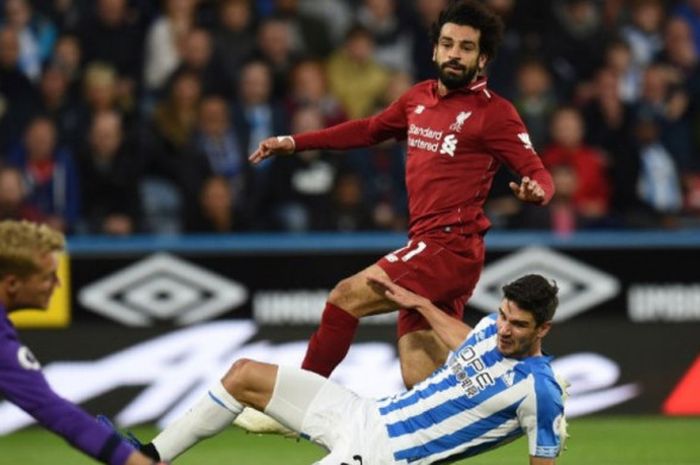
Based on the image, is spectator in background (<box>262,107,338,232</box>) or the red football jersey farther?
spectator in background (<box>262,107,338,232</box>)

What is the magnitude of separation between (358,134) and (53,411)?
2.98m

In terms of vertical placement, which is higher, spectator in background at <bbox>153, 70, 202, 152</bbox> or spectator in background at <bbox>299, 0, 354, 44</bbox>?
spectator in background at <bbox>299, 0, 354, 44</bbox>

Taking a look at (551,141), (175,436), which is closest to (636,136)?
(551,141)

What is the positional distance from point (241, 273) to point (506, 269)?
173 centimetres

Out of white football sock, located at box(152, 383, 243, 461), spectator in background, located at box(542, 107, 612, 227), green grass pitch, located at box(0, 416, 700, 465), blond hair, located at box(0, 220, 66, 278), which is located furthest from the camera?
spectator in background, located at box(542, 107, 612, 227)

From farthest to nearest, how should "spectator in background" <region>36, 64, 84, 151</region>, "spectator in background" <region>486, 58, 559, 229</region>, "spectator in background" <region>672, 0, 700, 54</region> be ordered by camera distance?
"spectator in background" <region>672, 0, 700, 54</region>
"spectator in background" <region>486, 58, 559, 229</region>
"spectator in background" <region>36, 64, 84, 151</region>

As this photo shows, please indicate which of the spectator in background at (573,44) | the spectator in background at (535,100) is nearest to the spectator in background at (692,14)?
the spectator in background at (573,44)

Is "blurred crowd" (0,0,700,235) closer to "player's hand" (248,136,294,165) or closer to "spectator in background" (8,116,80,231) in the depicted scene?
"spectator in background" (8,116,80,231)

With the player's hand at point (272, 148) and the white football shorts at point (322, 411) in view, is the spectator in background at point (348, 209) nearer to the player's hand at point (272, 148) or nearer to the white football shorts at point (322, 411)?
the player's hand at point (272, 148)

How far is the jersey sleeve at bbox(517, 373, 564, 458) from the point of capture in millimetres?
7039

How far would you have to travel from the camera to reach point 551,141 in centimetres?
1327

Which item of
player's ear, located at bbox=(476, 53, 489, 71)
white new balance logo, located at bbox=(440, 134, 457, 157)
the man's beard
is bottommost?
white new balance logo, located at bbox=(440, 134, 457, 157)

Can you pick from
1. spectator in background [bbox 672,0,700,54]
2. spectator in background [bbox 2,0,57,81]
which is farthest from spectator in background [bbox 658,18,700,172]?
spectator in background [bbox 2,0,57,81]

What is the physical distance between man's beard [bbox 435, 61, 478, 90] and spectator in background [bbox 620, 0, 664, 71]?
278 inches
